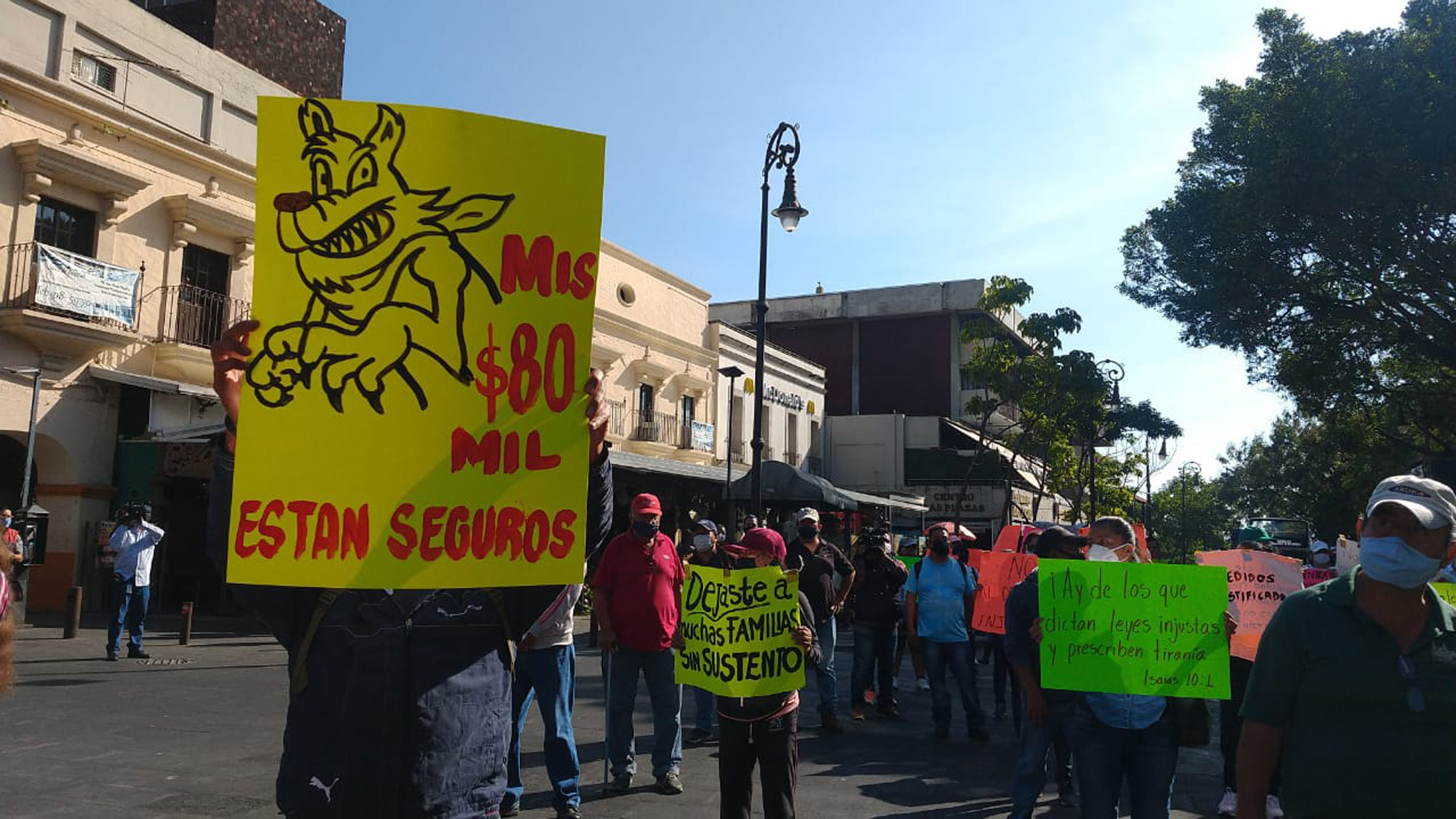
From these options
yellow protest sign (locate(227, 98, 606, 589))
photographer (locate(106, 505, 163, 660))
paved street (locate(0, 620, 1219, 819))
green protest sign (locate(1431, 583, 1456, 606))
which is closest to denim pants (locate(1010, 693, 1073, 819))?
paved street (locate(0, 620, 1219, 819))

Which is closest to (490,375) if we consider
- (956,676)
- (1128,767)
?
(1128,767)

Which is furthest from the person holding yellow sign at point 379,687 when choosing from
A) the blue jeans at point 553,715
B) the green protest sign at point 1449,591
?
the green protest sign at point 1449,591

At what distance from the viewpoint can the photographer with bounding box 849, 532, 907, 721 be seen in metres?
10.1

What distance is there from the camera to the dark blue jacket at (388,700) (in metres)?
2.49

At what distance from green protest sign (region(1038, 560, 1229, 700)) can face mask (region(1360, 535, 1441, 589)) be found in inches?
80.8

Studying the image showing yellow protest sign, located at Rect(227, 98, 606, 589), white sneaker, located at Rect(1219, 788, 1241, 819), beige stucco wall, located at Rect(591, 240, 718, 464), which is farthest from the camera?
beige stucco wall, located at Rect(591, 240, 718, 464)

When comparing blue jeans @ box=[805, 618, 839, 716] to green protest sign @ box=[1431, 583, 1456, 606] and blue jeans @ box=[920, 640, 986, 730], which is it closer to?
blue jeans @ box=[920, 640, 986, 730]

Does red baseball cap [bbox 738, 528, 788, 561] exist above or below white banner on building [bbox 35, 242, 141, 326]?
below

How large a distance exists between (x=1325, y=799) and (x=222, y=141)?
23069mm

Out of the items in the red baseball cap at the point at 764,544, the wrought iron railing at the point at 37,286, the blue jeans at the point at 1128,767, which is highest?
the wrought iron railing at the point at 37,286

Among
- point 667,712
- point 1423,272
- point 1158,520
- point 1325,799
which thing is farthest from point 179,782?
point 1158,520

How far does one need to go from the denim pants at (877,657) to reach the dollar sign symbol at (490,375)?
26.5 ft

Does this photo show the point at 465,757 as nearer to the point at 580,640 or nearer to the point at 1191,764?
the point at 1191,764

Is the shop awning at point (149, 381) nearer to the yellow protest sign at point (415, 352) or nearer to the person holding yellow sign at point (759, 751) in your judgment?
the person holding yellow sign at point (759, 751)
